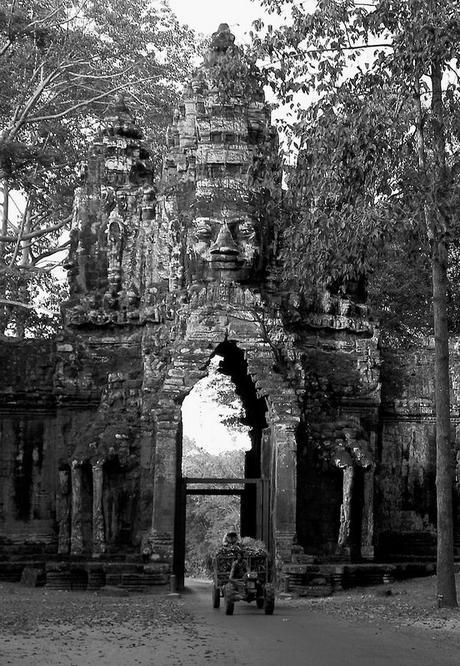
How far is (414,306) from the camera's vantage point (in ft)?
88.8

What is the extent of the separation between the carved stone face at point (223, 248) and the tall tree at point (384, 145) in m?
3.92

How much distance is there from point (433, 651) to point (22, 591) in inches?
327

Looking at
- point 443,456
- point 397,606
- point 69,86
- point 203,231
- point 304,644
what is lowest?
point 304,644

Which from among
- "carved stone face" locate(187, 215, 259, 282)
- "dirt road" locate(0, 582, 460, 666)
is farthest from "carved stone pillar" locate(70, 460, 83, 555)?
"carved stone face" locate(187, 215, 259, 282)

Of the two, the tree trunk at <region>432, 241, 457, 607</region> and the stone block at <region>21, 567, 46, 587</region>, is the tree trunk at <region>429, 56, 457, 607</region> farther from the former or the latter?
the stone block at <region>21, 567, 46, 587</region>

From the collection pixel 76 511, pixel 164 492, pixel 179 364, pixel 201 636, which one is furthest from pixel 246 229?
pixel 201 636

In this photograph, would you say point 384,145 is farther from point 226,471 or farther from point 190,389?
point 226,471

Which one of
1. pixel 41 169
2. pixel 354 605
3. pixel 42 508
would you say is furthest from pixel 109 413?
pixel 41 169

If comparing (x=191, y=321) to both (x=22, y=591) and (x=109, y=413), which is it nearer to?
(x=109, y=413)

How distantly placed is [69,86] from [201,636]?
56.0ft

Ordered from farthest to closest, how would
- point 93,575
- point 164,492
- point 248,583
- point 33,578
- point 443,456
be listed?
point 33,578
point 164,492
point 93,575
point 443,456
point 248,583

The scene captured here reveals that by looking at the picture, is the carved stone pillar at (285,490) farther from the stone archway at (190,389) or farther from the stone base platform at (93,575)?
the stone base platform at (93,575)

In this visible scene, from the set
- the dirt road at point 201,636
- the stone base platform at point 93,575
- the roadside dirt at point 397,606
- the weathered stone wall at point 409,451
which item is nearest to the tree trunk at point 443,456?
the roadside dirt at point 397,606

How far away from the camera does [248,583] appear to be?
559 inches
